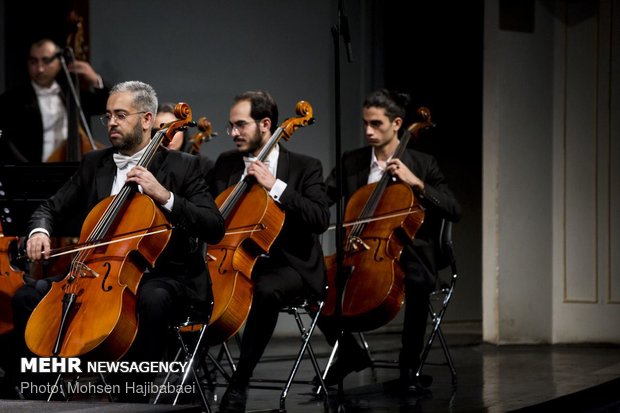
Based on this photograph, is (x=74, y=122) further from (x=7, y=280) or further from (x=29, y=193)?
(x=7, y=280)

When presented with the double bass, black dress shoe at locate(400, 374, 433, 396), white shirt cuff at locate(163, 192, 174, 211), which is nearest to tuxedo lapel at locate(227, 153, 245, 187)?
white shirt cuff at locate(163, 192, 174, 211)

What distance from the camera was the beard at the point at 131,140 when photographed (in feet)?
12.0

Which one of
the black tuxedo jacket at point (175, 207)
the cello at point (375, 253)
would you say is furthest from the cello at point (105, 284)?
the cello at point (375, 253)

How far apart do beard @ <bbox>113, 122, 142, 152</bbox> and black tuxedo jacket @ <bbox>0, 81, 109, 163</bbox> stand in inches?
73.5

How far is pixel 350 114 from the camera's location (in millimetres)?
6320

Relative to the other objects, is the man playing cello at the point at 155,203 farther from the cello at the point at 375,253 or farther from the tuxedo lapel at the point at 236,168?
the cello at the point at 375,253

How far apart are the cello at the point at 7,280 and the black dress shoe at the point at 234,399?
750mm

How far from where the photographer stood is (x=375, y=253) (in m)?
4.25

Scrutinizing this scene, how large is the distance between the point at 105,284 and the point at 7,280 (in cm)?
62

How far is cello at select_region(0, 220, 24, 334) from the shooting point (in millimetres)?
3721

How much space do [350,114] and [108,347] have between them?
333 centimetres

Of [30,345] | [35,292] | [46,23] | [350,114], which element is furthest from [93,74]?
[30,345]

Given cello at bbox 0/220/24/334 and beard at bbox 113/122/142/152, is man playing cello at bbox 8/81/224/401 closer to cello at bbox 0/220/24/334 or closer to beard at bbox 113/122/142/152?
beard at bbox 113/122/142/152

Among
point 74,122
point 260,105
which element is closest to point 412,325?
point 260,105
